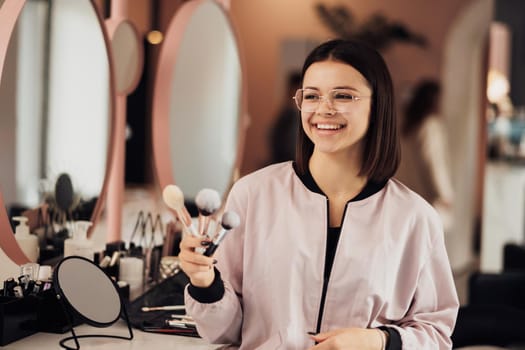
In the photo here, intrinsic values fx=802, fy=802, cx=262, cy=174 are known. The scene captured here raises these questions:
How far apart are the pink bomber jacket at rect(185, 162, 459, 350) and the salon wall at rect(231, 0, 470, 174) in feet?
8.28

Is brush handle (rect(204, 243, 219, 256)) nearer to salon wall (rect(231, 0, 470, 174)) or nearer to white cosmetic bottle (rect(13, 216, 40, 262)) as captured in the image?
white cosmetic bottle (rect(13, 216, 40, 262))

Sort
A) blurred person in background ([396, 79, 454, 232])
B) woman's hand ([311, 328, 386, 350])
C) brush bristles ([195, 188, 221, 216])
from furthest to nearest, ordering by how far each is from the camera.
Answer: blurred person in background ([396, 79, 454, 232]) → woman's hand ([311, 328, 386, 350]) → brush bristles ([195, 188, 221, 216])

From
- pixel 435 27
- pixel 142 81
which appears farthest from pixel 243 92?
pixel 435 27

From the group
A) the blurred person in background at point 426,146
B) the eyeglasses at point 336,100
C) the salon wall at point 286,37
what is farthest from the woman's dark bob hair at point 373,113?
the blurred person in background at point 426,146

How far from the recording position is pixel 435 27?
4.19 meters

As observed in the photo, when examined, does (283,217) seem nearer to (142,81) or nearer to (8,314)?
(8,314)

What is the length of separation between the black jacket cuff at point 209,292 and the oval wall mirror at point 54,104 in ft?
1.31

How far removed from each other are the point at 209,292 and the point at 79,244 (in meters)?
0.47

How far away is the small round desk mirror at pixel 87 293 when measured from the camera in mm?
1310

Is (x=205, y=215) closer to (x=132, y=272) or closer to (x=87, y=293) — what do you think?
→ (x=87, y=293)

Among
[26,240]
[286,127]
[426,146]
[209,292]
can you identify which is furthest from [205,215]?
[426,146]

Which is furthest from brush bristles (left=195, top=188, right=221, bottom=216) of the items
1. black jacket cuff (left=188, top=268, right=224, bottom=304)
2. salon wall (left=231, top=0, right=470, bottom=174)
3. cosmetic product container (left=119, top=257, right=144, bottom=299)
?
salon wall (left=231, top=0, right=470, bottom=174)

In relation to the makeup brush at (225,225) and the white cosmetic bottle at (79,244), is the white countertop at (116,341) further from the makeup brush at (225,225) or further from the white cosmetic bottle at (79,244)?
the makeup brush at (225,225)

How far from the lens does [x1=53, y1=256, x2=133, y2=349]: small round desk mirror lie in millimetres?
1310
